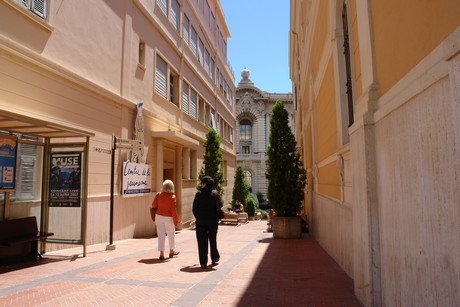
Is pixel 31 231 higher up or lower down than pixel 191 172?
lower down

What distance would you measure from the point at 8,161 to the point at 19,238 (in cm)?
158

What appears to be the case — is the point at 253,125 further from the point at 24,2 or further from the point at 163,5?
the point at 24,2

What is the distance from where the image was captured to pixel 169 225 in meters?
7.70

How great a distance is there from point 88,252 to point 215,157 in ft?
37.6

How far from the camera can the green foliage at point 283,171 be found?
12422mm

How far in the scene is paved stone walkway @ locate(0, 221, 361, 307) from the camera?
470cm

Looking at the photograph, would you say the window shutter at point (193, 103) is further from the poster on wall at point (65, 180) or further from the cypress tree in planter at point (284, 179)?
the poster on wall at point (65, 180)

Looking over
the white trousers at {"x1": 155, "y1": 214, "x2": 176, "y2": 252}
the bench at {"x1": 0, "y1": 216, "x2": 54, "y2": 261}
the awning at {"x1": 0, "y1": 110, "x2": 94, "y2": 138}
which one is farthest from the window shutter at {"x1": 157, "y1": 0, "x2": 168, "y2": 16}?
the bench at {"x1": 0, "y1": 216, "x2": 54, "y2": 261}

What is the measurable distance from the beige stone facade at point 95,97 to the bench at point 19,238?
354 millimetres

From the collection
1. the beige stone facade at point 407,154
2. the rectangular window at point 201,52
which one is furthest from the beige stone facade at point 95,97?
the beige stone facade at point 407,154

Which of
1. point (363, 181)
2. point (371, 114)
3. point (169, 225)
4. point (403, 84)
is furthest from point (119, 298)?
point (403, 84)

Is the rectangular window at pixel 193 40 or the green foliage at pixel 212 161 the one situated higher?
the rectangular window at pixel 193 40

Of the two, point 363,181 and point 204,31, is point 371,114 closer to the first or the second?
point 363,181

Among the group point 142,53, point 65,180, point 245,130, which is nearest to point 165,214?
point 65,180
